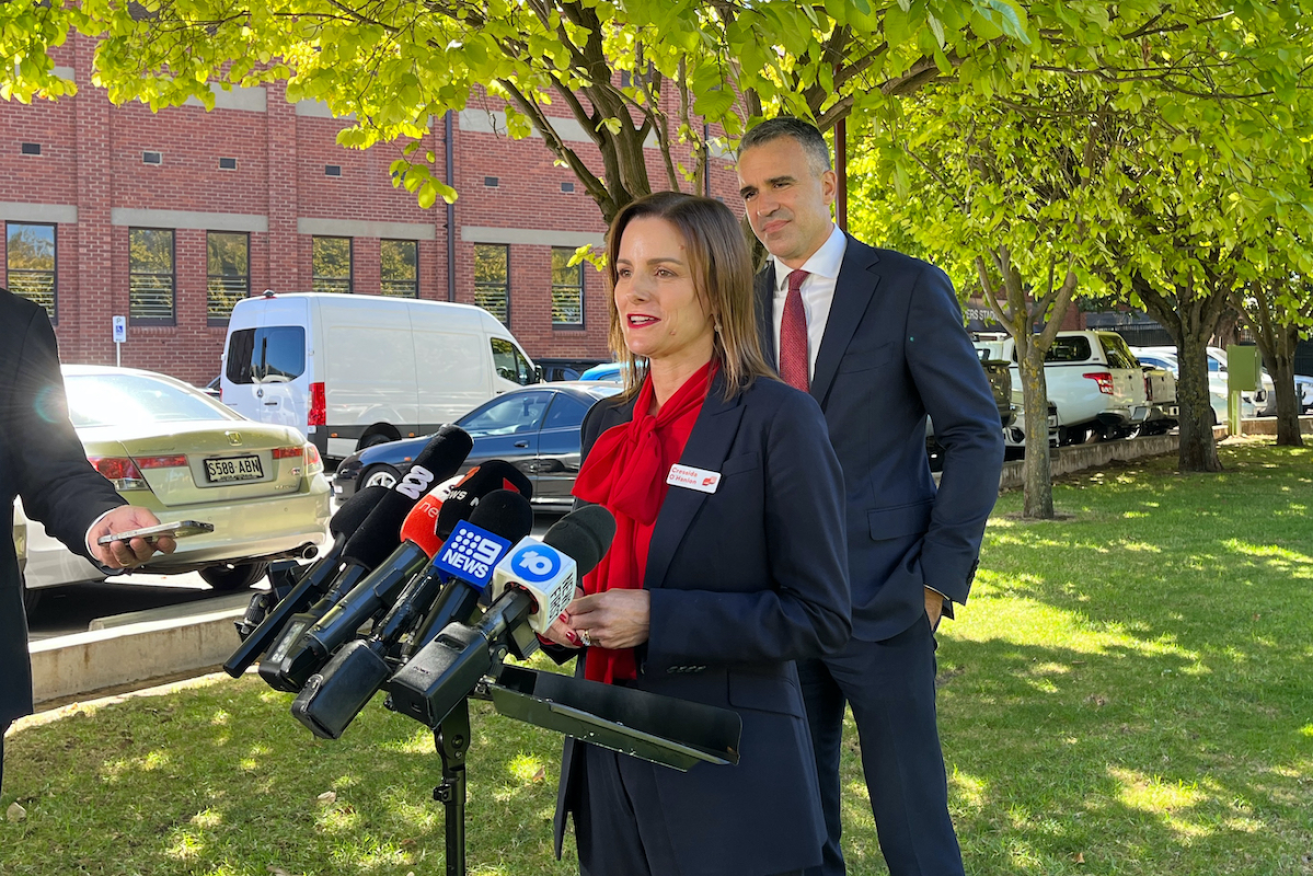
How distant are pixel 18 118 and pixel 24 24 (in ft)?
69.4

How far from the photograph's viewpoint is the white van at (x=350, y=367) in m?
16.5

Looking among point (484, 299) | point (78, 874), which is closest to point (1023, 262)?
point (78, 874)

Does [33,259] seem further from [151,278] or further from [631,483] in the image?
[631,483]

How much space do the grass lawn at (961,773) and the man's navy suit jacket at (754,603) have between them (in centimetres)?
225

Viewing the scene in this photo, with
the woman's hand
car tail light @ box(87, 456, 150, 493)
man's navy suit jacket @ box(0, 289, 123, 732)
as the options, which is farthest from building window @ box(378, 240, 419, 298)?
the woman's hand

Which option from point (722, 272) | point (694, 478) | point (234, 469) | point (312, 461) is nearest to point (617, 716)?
point (694, 478)

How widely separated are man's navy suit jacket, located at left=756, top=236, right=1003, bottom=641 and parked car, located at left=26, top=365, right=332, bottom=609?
5186mm

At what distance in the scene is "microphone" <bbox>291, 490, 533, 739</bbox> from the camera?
4.34ft

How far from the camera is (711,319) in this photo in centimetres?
210

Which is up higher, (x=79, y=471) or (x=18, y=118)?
(x=18, y=118)

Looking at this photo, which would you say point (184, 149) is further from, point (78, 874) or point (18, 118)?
point (78, 874)

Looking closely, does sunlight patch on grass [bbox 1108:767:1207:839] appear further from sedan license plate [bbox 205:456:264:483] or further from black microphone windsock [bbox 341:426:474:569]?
sedan license plate [bbox 205:456:264:483]

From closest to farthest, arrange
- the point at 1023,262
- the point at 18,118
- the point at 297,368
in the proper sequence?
the point at 1023,262 < the point at 297,368 < the point at 18,118

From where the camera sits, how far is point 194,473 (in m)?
7.49
